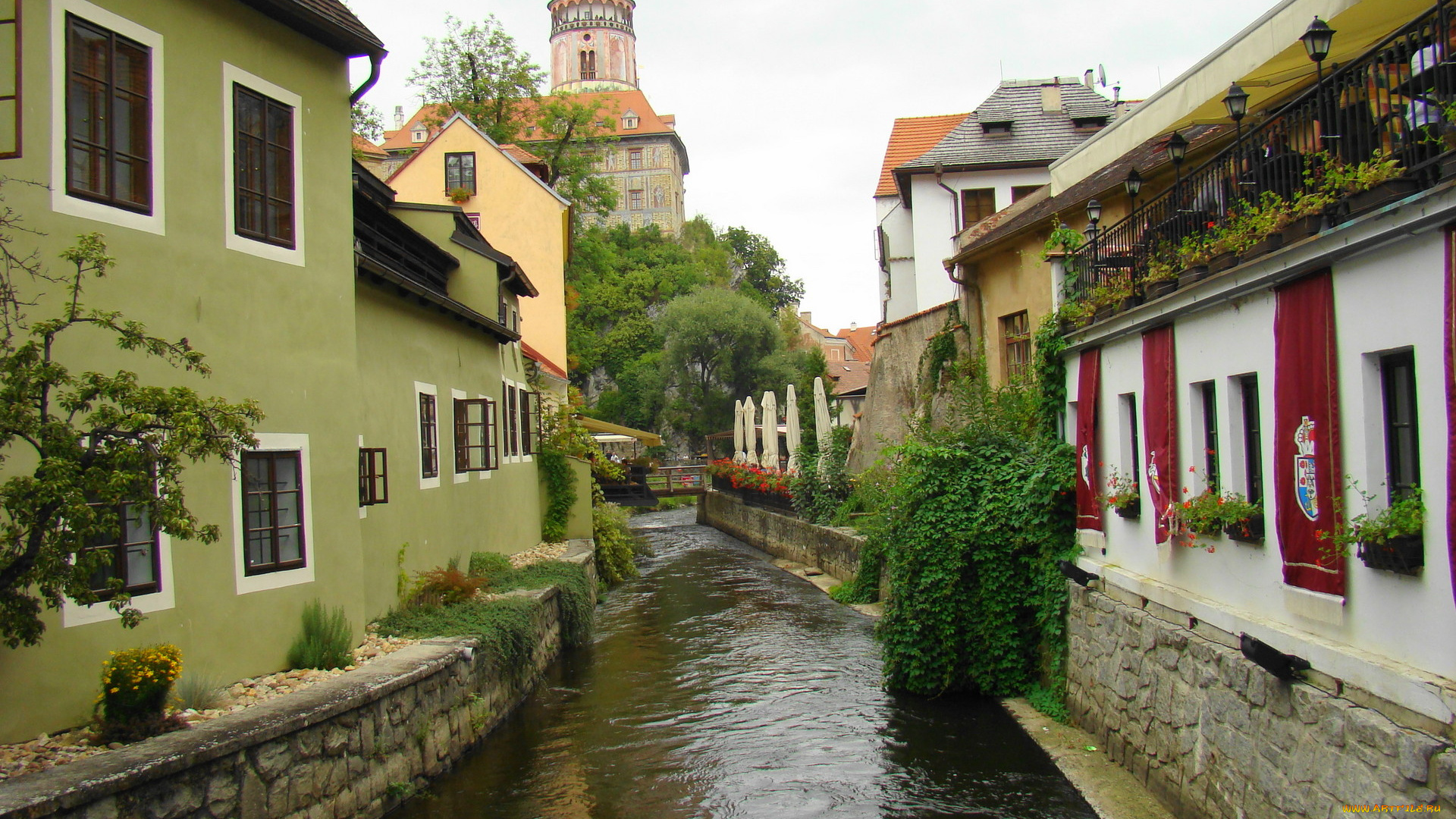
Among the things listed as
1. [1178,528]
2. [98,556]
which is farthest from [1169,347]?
[98,556]

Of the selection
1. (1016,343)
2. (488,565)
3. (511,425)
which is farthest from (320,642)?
(1016,343)

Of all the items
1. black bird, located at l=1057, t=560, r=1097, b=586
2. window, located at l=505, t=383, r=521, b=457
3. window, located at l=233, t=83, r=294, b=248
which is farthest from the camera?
window, located at l=505, t=383, r=521, b=457

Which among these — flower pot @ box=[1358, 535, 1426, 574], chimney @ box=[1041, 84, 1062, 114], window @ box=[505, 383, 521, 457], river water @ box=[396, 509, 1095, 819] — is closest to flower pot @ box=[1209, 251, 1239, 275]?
flower pot @ box=[1358, 535, 1426, 574]

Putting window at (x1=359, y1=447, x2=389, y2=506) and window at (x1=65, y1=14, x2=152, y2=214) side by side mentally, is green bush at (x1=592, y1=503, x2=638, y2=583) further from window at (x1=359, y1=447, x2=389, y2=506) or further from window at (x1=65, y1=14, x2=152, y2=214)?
window at (x1=65, y1=14, x2=152, y2=214)

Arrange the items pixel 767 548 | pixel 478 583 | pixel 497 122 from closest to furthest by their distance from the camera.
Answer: pixel 478 583 → pixel 767 548 → pixel 497 122

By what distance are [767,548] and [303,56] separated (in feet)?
68.9

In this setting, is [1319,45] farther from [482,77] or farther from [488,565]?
[482,77]

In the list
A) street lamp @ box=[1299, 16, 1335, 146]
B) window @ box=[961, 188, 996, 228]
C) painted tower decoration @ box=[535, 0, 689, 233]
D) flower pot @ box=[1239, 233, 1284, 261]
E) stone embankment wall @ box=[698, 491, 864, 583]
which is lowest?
stone embankment wall @ box=[698, 491, 864, 583]

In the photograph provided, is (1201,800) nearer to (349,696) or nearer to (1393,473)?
(1393,473)

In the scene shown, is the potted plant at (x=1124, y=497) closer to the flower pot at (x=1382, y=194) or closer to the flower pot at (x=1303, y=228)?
the flower pot at (x=1303, y=228)

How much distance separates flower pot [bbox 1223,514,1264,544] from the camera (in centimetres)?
676

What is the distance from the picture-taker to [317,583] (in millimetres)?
9336

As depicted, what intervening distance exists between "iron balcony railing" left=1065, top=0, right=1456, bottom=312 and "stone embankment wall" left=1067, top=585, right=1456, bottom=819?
269cm

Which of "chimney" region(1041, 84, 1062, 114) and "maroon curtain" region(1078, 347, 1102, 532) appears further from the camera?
"chimney" region(1041, 84, 1062, 114)
